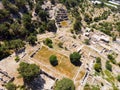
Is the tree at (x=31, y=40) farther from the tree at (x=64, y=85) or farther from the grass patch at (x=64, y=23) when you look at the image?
the grass patch at (x=64, y=23)

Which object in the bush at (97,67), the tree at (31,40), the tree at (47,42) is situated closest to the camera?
the bush at (97,67)

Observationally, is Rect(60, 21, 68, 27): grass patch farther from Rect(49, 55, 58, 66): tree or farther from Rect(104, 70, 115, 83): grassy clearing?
Rect(104, 70, 115, 83): grassy clearing

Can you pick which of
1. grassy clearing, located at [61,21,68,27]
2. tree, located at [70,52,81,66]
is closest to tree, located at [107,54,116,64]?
tree, located at [70,52,81,66]

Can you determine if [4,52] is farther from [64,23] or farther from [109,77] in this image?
[64,23]

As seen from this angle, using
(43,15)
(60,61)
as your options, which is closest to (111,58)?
(60,61)

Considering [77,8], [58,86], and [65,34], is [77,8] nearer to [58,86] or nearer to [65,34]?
[65,34]

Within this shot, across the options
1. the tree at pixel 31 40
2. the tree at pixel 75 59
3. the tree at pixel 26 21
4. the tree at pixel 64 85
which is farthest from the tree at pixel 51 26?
the tree at pixel 64 85

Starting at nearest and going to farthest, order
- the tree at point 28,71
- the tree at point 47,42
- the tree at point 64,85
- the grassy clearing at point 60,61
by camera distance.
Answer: the tree at point 64,85 → the tree at point 28,71 → the grassy clearing at point 60,61 → the tree at point 47,42
